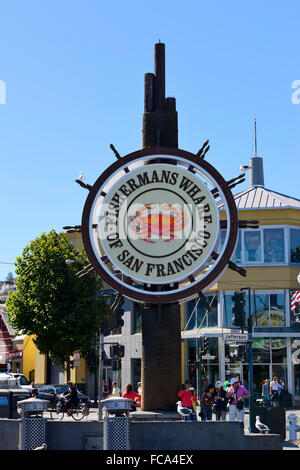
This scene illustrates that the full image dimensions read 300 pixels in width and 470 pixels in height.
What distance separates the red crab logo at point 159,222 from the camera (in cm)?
1781

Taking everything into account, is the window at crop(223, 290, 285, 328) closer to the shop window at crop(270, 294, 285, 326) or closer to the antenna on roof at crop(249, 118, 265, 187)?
the shop window at crop(270, 294, 285, 326)

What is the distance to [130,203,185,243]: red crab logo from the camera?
58.4 ft

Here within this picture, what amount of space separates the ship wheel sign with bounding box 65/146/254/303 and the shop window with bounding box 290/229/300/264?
89.5 ft

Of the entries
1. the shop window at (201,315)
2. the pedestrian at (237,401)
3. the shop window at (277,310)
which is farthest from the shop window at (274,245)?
the pedestrian at (237,401)

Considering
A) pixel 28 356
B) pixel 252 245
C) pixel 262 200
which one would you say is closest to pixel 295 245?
pixel 252 245

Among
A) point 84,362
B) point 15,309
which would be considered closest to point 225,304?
point 15,309

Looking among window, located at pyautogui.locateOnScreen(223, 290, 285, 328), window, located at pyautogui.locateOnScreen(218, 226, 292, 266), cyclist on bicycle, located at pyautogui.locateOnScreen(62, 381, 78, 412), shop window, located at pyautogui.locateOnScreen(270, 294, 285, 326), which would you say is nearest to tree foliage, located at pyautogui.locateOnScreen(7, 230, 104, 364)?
window, located at pyautogui.locateOnScreen(223, 290, 285, 328)

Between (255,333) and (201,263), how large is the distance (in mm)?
26787

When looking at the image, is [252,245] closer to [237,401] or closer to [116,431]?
[237,401]

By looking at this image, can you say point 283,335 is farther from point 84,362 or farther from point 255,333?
point 84,362

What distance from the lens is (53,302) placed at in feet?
164

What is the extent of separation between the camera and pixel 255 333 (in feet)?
143

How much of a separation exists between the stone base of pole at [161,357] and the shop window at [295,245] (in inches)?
1082

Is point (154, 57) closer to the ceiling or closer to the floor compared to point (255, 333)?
closer to the ceiling
